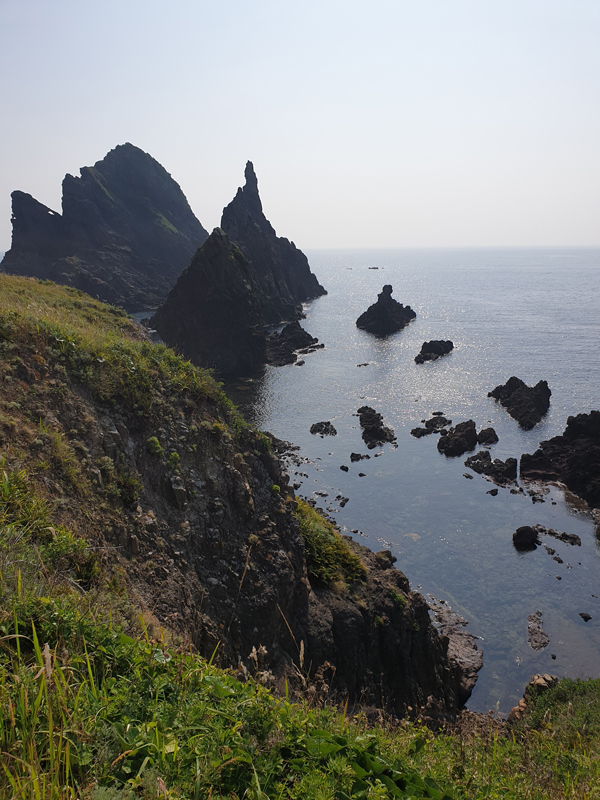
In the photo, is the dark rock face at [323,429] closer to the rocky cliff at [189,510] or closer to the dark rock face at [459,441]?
the dark rock face at [459,441]

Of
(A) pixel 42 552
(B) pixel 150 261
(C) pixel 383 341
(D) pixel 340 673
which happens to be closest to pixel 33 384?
(A) pixel 42 552

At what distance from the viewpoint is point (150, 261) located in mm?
146875

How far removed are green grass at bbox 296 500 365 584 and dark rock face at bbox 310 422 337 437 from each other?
3187 cm

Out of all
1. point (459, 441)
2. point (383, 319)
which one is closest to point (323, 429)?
point (459, 441)

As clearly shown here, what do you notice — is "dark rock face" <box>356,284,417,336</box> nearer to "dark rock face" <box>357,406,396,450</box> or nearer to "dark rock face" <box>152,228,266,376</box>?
"dark rock face" <box>152,228,266,376</box>

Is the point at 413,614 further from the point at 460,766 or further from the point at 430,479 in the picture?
the point at 430,479

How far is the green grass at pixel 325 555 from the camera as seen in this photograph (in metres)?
16.8

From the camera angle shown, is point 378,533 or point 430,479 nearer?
point 378,533

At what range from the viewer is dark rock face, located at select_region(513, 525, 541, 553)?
104ft

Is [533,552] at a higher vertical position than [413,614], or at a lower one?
lower

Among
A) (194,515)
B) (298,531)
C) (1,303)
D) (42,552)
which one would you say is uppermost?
(1,303)

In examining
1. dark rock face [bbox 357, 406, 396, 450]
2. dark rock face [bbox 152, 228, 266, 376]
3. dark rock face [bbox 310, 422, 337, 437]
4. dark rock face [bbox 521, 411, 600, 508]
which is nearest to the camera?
dark rock face [bbox 521, 411, 600, 508]

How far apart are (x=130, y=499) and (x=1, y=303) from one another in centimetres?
695

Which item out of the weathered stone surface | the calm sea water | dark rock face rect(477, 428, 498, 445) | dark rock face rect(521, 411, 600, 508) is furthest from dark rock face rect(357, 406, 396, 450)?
the weathered stone surface
